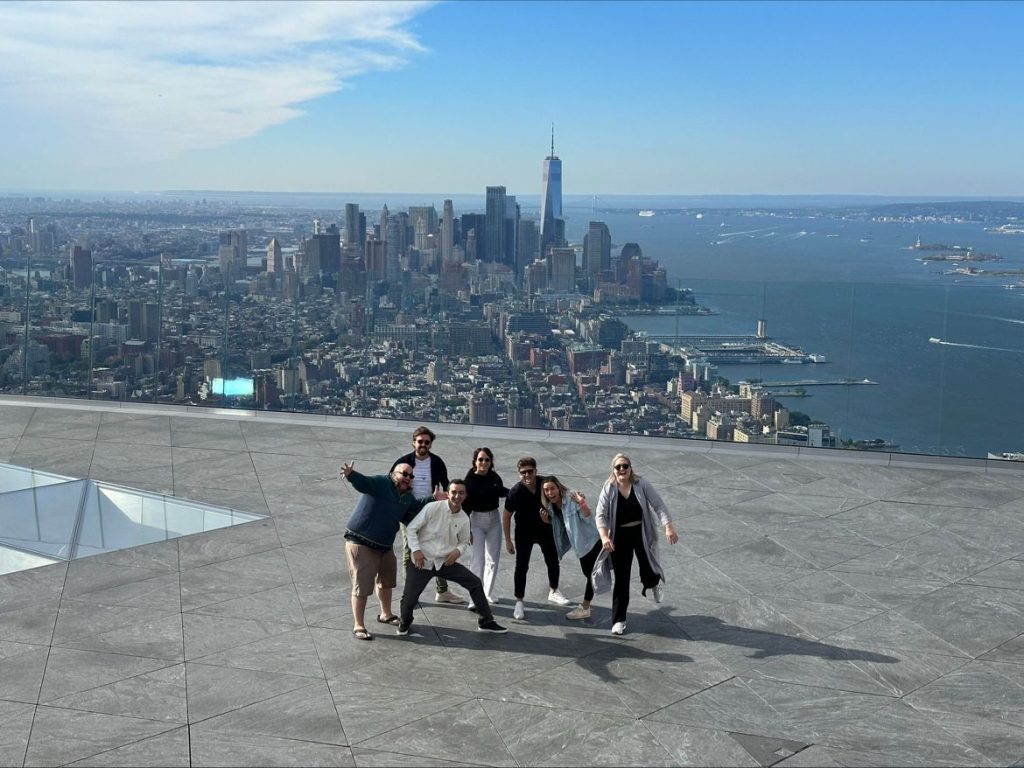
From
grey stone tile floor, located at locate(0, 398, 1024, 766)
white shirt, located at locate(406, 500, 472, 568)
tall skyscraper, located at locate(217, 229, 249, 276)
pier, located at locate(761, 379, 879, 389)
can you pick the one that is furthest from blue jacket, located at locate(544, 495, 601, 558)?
tall skyscraper, located at locate(217, 229, 249, 276)

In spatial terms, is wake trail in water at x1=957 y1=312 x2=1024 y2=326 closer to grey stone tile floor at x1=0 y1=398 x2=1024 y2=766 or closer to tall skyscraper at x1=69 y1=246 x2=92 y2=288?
grey stone tile floor at x1=0 y1=398 x2=1024 y2=766

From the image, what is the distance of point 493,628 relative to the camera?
8.43 m

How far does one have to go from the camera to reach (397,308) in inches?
656

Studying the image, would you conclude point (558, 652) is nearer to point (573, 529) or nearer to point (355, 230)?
point (573, 529)

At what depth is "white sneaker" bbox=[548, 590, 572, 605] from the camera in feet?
29.4

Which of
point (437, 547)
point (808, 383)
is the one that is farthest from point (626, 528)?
point (808, 383)

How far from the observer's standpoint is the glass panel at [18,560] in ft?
31.7

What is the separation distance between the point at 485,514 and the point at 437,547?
656 mm

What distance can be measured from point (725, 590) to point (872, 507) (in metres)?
3.39

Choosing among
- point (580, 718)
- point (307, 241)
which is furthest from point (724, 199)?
point (580, 718)

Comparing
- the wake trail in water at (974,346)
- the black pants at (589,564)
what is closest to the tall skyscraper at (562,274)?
the wake trail in water at (974,346)

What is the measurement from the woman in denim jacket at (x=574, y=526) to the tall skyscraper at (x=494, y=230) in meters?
8.86

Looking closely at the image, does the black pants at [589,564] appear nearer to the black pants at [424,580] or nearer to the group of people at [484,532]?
the group of people at [484,532]

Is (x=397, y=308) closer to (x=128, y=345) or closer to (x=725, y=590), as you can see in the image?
(x=128, y=345)
